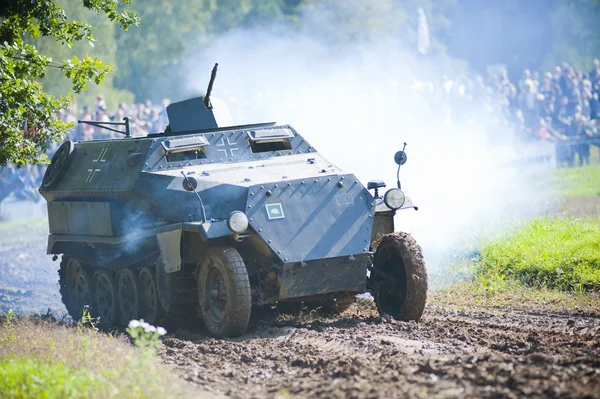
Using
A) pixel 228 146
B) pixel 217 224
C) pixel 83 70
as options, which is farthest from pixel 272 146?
pixel 83 70

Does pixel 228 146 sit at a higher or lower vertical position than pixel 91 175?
higher

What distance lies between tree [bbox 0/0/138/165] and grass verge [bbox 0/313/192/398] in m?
3.18

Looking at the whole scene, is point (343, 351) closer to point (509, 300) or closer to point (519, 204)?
point (509, 300)

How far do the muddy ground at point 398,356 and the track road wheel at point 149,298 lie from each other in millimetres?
556

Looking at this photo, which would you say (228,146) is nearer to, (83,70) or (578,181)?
(83,70)

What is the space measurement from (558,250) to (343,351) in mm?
5525

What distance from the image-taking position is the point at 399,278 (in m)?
11.7

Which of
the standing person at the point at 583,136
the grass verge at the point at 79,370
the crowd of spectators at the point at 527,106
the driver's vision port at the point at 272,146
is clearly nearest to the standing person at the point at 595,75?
the crowd of spectators at the point at 527,106

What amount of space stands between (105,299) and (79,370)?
17.1ft

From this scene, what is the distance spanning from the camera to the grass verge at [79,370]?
8.01m

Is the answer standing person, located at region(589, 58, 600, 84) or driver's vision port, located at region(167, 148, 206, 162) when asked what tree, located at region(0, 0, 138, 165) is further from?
standing person, located at region(589, 58, 600, 84)

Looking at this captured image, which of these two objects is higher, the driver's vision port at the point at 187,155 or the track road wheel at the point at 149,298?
the driver's vision port at the point at 187,155

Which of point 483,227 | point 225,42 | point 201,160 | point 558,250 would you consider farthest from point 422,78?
point 201,160

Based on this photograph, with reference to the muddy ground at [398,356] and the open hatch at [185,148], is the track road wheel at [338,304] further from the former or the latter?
the open hatch at [185,148]
